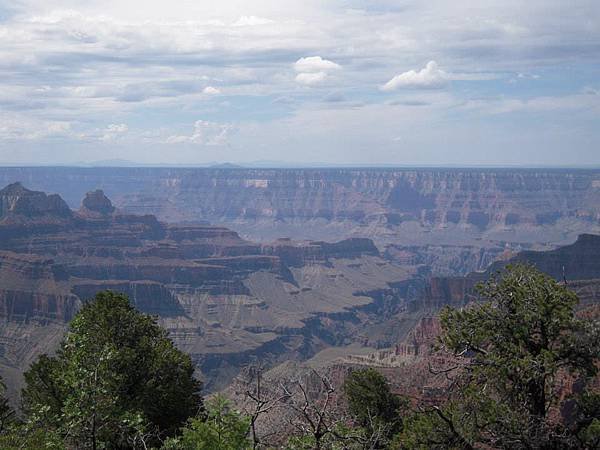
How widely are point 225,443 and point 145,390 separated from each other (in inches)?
546

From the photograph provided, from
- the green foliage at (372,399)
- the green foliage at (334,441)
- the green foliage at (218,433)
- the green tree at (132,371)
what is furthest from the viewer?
the green foliage at (372,399)

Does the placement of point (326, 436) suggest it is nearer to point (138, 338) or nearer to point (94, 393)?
point (94, 393)

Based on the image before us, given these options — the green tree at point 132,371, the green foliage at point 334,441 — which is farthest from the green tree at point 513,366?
the green tree at point 132,371

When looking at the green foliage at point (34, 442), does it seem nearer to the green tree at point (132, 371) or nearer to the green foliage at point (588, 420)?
the green tree at point (132, 371)


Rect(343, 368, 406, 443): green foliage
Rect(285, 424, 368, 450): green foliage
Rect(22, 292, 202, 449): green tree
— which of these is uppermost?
Rect(285, 424, 368, 450): green foliage

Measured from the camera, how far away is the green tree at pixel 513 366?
20656 millimetres

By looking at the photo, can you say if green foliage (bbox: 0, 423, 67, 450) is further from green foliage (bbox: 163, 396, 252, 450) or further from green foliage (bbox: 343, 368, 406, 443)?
green foliage (bbox: 343, 368, 406, 443)

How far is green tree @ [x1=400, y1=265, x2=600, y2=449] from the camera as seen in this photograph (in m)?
20.7

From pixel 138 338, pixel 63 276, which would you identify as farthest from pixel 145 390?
Answer: pixel 63 276

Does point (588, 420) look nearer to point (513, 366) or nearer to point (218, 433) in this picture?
point (513, 366)

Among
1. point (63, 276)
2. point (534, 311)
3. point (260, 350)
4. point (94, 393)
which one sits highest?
point (534, 311)

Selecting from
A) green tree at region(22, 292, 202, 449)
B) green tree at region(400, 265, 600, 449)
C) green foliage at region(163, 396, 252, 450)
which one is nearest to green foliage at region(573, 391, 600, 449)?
green tree at region(400, 265, 600, 449)

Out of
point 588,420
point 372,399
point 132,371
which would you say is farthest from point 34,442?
point 372,399

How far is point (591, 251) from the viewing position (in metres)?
185
